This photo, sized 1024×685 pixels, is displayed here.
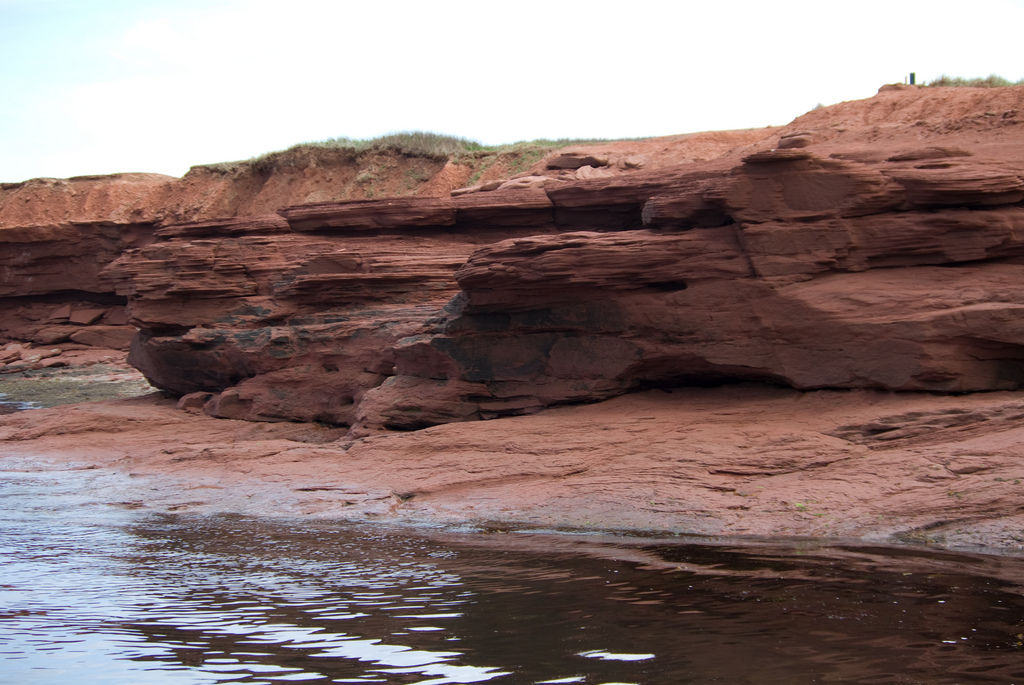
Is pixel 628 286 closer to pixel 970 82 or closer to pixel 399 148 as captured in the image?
pixel 970 82

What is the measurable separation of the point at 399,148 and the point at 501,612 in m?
29.0

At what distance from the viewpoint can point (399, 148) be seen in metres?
32.3

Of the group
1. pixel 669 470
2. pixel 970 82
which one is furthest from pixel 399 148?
pixel 669 470

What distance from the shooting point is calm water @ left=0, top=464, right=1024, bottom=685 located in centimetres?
397

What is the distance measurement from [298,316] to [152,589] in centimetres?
896

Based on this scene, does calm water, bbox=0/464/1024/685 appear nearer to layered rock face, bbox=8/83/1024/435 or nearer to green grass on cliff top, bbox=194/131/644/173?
layered rock face, bbox=8/83/1024/435

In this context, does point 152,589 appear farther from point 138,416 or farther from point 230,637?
point 138,416

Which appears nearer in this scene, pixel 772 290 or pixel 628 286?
pixel 772 290

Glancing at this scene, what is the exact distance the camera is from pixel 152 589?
19.3 feet

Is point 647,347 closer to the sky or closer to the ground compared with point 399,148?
closer to the ground

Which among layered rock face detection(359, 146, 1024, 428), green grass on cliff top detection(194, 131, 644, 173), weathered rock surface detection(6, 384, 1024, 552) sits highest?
green grass on cliff top detection(194, 131, 644, 173)

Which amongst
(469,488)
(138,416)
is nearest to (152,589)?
(469,488)

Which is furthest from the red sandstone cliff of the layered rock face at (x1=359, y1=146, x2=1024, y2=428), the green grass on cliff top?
the green grass on cliff top

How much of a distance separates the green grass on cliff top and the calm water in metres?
25.8
